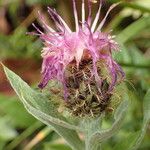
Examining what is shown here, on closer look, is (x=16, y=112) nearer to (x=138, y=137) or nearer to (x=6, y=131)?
(x=6, y=131)

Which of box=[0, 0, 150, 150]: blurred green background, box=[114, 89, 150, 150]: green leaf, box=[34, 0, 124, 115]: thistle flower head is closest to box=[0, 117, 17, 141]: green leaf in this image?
box=[0, 0, 150, 150]: blurred green background

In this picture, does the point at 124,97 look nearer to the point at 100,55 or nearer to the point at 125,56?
the point at 100,55

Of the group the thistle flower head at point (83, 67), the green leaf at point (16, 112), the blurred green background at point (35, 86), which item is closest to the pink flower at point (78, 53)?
the thistle flower head at point (83, 67)

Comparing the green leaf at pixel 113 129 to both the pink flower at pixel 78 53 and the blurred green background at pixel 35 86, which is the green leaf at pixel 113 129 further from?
the blurred green background at pixel 35 86

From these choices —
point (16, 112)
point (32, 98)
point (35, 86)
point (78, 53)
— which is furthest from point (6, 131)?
point (78, 53)

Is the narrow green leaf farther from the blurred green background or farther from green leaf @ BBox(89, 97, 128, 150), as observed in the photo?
the blurred green background

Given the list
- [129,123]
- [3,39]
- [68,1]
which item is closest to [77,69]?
[129,123]
